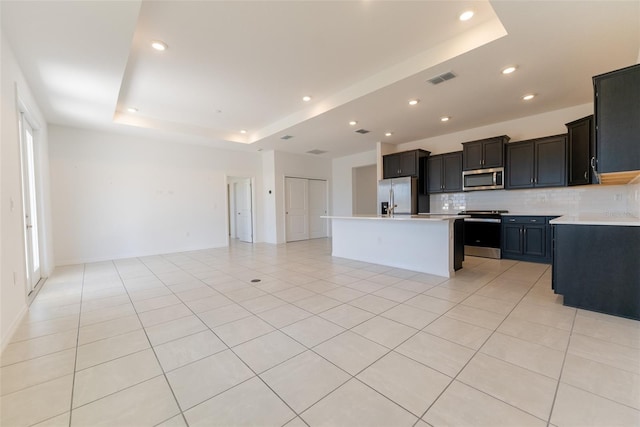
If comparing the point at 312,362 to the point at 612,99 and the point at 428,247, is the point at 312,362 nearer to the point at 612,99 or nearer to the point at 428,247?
the point at 428,247

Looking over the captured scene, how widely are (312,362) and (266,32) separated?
10.2 feet

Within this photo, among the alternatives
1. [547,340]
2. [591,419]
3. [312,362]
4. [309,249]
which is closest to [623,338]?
[547,340]

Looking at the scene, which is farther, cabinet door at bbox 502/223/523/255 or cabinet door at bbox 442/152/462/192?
cabinet door at bbox 442/152/462/192

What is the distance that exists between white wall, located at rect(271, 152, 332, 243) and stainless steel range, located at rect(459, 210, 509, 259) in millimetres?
4757

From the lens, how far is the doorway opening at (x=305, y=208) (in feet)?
26.4

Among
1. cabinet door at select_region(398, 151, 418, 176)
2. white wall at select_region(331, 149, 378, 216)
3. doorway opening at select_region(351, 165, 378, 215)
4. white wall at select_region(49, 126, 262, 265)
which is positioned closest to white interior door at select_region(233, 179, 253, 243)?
white wall at select_region(49, 126, 262, 265)

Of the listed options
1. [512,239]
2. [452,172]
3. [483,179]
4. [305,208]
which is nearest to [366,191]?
[305,208]

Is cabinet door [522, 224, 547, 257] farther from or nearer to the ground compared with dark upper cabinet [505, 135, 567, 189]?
nearer to the ground

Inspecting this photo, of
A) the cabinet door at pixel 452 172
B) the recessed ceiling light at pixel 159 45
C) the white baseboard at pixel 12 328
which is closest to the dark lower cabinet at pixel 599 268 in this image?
the cabinet door at pixel 452 172

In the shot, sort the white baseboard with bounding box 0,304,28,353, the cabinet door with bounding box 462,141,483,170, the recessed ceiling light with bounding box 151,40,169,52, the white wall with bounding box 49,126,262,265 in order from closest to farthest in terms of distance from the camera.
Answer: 1. the white baseboard with bounding box 0,304,28,353
2. the recessed ceiling light with bounding box 151,40,169,52
3. the white wall with bounding box 49,126,262,265
4. the cabinet door with bounding box 462,141,483,170

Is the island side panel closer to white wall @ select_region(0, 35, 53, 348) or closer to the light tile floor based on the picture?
the light tile floor

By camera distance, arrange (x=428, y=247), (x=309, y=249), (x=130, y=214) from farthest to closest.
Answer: (x=309, y=249)
(x=130, y=214)
(x=428, y=247)

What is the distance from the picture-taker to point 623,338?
208cm

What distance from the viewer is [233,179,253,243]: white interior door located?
8.05 m
